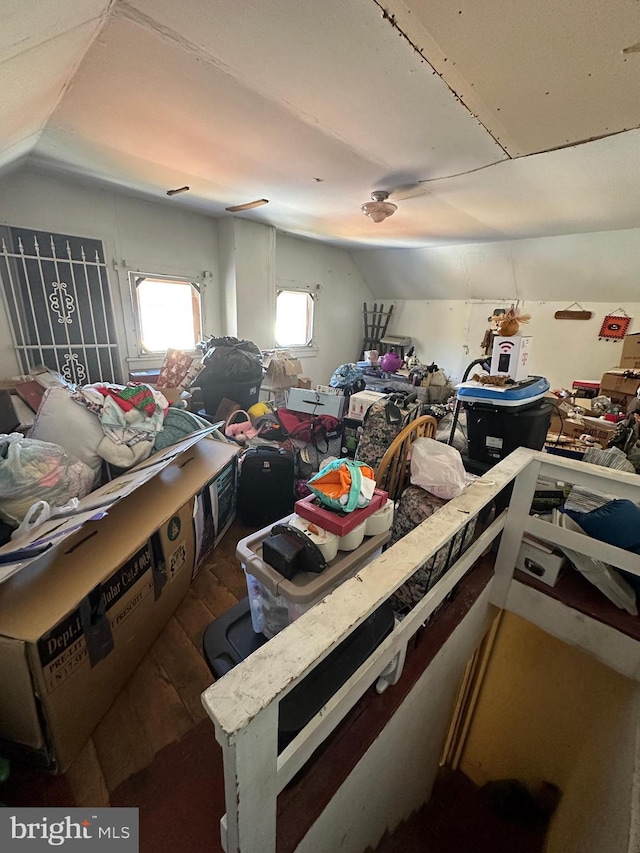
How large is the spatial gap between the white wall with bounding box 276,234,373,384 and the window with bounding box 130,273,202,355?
1294 mm

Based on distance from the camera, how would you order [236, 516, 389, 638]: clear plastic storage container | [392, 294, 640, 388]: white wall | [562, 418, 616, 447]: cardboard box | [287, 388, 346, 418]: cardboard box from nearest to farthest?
[236, 516, 389, 638]: clear plastic storage container → [562, 418, 616, 447]: cardboard box → [287, 388, 346, 418]: cardboard box → [392, 294, 640, 388]: white wall

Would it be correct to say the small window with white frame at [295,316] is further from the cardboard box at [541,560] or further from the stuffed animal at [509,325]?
the cardboard box at [541,560]

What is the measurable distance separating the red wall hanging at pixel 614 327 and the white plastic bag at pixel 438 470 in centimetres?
369

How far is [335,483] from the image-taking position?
3.37 feet

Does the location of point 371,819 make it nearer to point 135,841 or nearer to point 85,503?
point 135,841

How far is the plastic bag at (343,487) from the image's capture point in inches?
39.1

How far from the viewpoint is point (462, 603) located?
1.38 m

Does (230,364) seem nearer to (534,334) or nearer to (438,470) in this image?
(438,470)

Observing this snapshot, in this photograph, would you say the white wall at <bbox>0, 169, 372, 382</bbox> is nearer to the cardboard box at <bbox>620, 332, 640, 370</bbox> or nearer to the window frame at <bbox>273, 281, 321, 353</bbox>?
the window frame at <bbox>273, 281, 321, 353</bbox>

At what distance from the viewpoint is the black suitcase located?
189 centimetres

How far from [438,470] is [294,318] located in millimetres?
4144

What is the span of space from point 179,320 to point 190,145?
6.79ft

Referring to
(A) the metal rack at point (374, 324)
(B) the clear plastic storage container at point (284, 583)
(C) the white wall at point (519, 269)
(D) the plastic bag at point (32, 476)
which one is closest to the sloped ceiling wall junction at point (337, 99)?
(C) the white wall at point (519, 269)

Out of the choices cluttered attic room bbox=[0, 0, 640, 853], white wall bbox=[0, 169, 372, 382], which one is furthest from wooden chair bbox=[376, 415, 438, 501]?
white wall bbox=[0, 169, 372, 382]
